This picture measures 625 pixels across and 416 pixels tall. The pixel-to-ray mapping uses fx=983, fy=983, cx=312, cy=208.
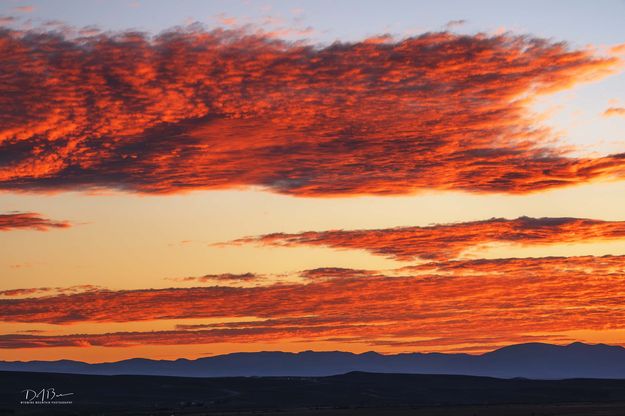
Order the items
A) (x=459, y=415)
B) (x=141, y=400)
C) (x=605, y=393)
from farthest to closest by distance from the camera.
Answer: (x=605, y=393) < (x=141, y=400) < (x=459, y=415)

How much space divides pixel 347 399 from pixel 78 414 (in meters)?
57.8

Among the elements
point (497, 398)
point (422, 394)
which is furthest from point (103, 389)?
point (497, 398)

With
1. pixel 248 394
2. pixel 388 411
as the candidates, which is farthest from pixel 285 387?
pixel 388 411

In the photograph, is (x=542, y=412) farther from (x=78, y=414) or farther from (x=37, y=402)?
(x=37, y=402)

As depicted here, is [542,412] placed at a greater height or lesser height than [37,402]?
lesser

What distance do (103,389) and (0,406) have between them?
4614 cm

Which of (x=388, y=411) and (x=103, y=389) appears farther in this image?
(x=103, y=389)

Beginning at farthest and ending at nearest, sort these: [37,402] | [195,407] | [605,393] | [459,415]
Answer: [605,393]
[37,402]
[195,407]
[459,415]

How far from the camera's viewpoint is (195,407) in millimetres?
145250

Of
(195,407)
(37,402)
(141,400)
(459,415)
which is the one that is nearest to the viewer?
(459,415)

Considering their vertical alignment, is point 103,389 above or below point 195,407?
above

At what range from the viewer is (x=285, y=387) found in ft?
651

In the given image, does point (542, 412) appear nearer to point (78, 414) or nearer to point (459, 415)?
point (459, 415)

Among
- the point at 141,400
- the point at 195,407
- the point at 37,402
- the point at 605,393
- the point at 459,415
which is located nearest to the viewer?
the point at 459,415
